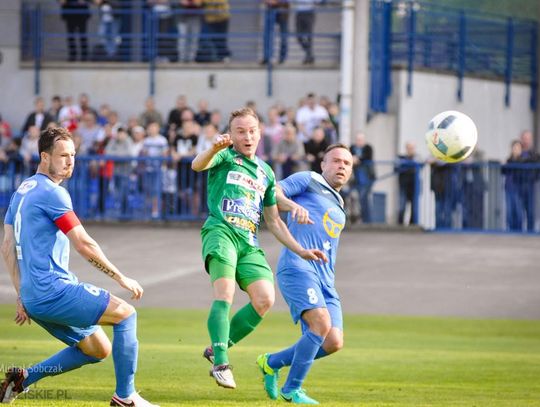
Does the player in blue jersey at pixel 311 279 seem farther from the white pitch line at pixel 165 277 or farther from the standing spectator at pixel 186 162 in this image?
the standing spectator at pixel 186 162

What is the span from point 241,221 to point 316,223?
2.25 ft

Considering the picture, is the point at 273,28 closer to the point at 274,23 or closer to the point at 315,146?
the point at 274,23

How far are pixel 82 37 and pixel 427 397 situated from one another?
2196 cm

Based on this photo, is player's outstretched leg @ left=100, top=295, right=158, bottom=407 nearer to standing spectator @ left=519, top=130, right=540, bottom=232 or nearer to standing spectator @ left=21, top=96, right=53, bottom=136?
standing spectator @ left=519, top=130, right=540, bottom=232

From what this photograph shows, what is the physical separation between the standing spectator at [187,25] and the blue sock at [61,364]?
829 inches

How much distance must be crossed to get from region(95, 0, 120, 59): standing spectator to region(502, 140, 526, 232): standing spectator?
416 inches

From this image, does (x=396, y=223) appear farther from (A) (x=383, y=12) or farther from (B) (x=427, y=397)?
(B) (x=427, y=397)

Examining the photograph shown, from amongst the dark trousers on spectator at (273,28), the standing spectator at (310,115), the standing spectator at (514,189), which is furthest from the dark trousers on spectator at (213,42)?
the standing spectator at (514,189)

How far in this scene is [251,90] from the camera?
2988 cm

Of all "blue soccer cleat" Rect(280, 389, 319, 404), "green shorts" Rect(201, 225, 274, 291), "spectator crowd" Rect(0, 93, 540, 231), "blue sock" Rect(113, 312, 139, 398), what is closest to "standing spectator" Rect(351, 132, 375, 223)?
"spectator crowd" Rect(0, 93, 540, 231)

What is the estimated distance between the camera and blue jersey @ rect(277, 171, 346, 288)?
396 inches

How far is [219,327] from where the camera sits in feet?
30.7

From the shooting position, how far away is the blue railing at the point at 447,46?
28984 mm

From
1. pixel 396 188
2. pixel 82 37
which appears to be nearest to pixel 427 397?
pixel 396 188
